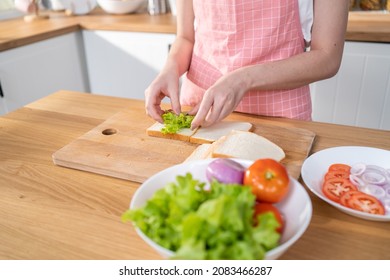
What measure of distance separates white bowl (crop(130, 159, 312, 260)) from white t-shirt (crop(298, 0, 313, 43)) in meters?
0.66

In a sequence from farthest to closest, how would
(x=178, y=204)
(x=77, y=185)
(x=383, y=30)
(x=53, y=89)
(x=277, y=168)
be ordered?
(x=53, y=89), (x=383, y=30), (x=77, y=185), (x=277, y=168), (x=178, y=204)

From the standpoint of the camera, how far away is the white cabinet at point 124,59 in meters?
2.12

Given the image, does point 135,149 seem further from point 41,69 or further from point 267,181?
point 41,69

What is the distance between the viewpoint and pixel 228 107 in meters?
0.96

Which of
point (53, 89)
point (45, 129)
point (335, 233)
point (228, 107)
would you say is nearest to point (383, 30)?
point (228, 107)

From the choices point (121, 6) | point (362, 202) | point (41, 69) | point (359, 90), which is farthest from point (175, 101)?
point (121, 6)

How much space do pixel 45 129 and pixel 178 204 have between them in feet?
2.43

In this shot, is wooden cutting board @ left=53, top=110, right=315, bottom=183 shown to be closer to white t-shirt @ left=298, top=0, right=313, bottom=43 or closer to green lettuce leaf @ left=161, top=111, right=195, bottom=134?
green lettuce leaf @ left=161, top=111, right=195, bottom=134

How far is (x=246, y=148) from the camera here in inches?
33.9

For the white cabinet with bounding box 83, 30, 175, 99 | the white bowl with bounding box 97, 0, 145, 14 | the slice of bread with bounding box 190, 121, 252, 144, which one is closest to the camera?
the slice of bread with bounding box 190, 121, 252, 144

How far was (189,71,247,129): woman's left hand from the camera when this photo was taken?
0.93 metres

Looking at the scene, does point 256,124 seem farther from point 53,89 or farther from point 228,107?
point 53,89

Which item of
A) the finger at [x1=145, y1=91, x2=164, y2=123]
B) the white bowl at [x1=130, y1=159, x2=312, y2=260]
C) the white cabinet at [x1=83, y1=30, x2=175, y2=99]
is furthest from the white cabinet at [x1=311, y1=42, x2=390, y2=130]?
the white bowl at [x1=130, y1=159, x2=312, y2=260]

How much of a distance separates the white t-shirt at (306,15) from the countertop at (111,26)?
0.66 metres
